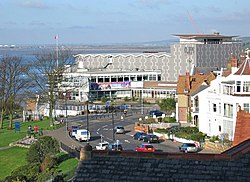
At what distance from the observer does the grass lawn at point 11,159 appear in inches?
1476

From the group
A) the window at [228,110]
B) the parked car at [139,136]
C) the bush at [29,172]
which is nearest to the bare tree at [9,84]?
the parked car at [139,136]

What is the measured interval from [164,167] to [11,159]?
30867mm

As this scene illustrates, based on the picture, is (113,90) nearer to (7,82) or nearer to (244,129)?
(7,82)

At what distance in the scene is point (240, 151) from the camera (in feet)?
35.7

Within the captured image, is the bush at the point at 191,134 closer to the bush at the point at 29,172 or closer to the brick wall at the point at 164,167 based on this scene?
the bush at the point at 29,172

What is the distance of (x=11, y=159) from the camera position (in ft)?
133

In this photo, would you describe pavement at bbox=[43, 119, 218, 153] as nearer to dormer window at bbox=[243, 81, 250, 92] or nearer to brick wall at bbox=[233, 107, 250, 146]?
dormer window at bbox=[243, 81, 250, 92]

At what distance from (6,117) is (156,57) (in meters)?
34.3

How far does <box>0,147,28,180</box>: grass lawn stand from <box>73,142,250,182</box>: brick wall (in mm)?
25439

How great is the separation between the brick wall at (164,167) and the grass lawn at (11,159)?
1002 inches

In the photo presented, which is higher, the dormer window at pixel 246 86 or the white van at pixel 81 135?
the dormer window at pixel 246 86

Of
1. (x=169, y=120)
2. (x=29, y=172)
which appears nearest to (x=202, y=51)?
(x=169, y=120)

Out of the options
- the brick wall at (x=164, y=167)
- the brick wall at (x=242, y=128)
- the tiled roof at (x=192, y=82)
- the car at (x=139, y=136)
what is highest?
the brick wall at (x=242, y=128)

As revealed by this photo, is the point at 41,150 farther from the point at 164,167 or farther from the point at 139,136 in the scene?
the point at 164,167
